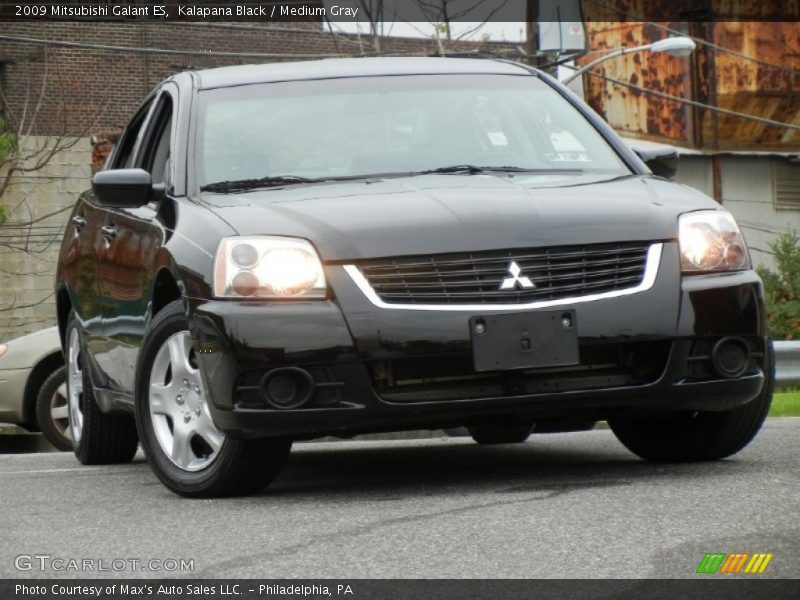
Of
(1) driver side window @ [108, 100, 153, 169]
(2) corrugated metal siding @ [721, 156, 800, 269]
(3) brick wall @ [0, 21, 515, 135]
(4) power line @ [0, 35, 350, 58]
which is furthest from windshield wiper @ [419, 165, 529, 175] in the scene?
(2) corrugated metal siding @ [721, 156, 800, 269]

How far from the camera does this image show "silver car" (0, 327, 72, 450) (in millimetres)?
12383

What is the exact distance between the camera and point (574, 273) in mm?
5828

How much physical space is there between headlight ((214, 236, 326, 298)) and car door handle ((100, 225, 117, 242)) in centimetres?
158

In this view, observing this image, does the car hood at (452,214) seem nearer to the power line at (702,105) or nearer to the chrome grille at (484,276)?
the chrome grille at (484,276)

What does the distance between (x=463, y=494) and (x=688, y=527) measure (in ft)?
3.91

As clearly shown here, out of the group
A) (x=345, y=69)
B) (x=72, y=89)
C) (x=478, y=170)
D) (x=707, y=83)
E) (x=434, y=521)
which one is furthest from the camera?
(x=707, y=83)

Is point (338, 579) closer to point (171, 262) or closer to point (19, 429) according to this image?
point (171, 262)

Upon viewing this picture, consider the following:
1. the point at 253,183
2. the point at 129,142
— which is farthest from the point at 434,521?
the point at 129,142

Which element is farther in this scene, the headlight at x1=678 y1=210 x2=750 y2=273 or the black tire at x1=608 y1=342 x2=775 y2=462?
the black tire at x1=608 y1=342 x2=775 y2=462

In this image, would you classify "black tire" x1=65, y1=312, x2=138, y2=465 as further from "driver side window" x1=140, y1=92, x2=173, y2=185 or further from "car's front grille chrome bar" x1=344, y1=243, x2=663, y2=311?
"car's front grille chrome bar" x1=344, y1=243, x2=663, y2=311

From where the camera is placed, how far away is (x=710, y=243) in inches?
240

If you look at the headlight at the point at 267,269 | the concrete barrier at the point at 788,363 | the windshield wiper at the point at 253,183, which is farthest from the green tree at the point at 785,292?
the headlight at the point at 267,269

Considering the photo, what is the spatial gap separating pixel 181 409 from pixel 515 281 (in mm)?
1328

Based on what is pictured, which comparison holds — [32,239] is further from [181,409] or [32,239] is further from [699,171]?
[181,409]
